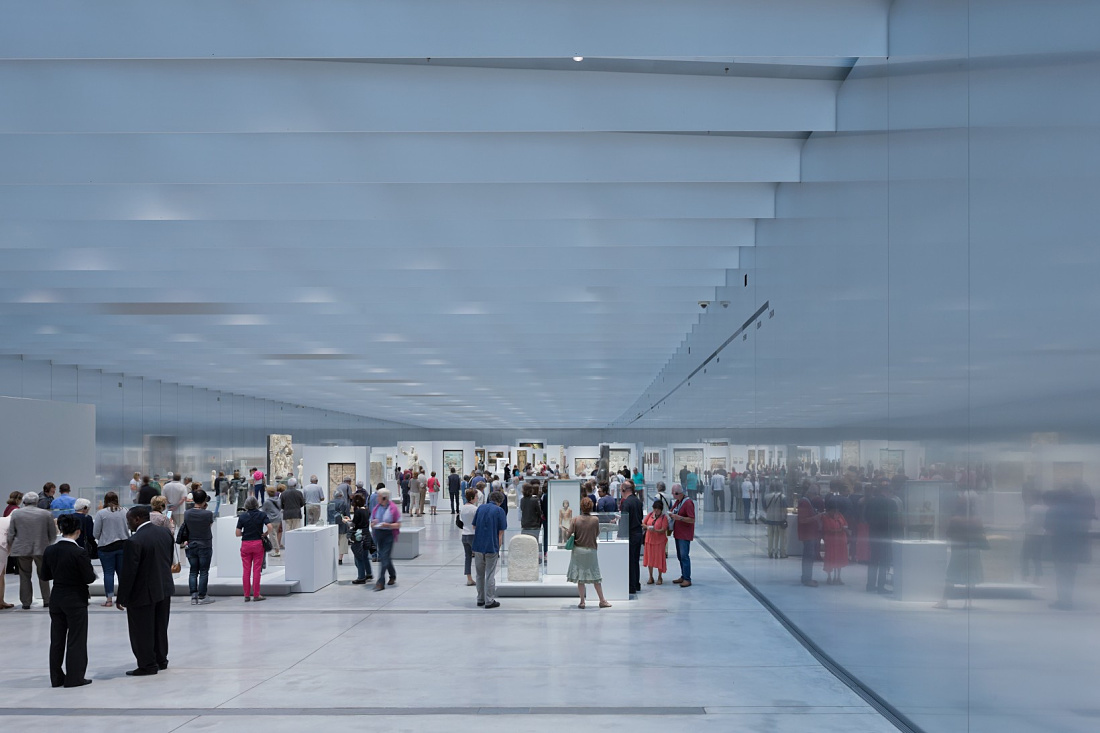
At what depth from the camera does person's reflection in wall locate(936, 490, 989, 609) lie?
212 inches

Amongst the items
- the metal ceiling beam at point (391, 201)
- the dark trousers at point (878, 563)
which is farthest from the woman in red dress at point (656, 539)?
the dark trousers at point (878, 563)

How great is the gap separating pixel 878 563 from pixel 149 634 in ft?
21.0

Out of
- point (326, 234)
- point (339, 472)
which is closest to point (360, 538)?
point (326, 234)

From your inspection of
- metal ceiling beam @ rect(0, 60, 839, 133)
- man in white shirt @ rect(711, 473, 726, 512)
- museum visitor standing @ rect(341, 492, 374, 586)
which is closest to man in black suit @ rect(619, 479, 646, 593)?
man in white shirt @ rect(711, 473, 726, 512)

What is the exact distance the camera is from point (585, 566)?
12.4 metres

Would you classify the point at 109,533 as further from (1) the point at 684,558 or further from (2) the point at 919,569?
(2) the point at 919,569

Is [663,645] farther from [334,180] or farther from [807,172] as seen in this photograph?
[334,180]

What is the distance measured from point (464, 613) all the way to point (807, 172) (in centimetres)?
681

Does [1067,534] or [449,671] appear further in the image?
[449,671]

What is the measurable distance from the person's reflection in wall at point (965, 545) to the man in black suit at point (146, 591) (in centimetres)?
679

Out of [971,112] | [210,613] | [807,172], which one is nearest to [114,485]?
[210,613]

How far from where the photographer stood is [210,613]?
1261 centimetres

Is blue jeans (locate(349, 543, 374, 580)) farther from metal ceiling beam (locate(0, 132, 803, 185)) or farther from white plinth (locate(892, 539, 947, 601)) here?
white plinth (locate(892, 539, 947, 601))

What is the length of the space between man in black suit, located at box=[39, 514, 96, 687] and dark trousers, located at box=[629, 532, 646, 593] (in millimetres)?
7379
